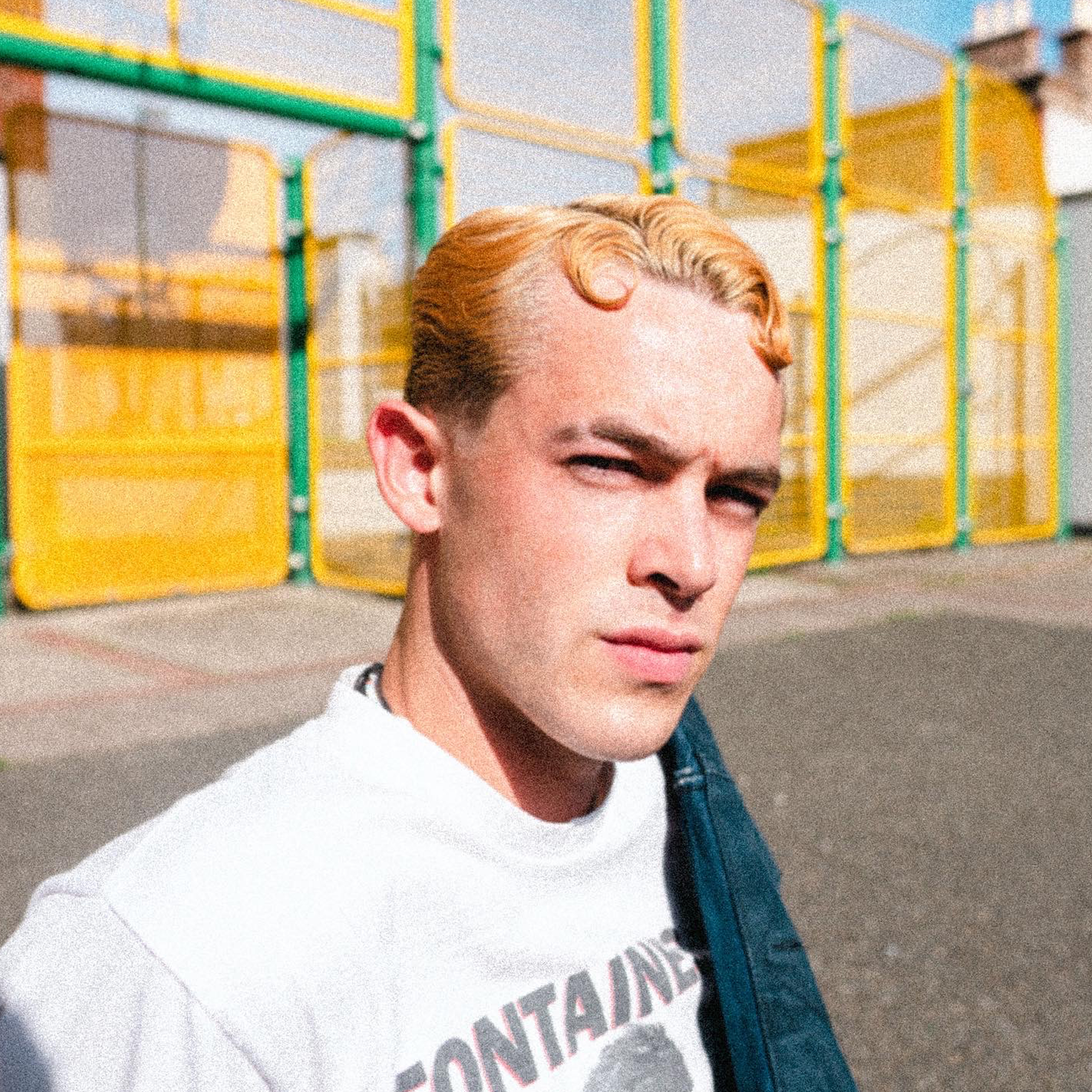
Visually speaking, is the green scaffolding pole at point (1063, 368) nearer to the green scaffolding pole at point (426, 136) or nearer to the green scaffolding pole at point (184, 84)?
the green scaffolding pole at point (426, 136)

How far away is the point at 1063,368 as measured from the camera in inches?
458

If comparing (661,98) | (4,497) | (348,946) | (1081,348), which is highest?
(661,98)

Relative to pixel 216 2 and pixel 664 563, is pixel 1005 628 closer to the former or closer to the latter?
pixel 216 2

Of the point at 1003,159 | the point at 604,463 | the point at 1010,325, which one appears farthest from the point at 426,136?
the point at 604,463

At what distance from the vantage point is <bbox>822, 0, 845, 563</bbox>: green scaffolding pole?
9.45m

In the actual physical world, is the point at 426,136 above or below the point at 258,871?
above

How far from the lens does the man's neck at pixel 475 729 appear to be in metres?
1.09

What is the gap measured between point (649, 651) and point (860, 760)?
349 centimetres

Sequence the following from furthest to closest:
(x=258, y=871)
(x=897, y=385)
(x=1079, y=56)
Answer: (x=1079, y=56), (x=897, y=385), (x=258, y=871)

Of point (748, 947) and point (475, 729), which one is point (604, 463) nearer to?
point (475, 729)

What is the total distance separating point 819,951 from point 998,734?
2132 mm

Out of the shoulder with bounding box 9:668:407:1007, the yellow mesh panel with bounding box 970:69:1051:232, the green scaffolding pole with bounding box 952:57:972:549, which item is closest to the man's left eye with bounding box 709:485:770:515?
the shoulder with bounding box 9:668:407:1007

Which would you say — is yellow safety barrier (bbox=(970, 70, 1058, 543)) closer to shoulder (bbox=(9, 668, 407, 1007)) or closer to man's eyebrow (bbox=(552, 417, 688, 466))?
man's eyebrow (bbox=(552, 417, 688, 466))

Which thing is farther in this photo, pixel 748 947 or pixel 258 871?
pixel 748 947
